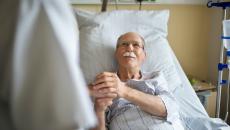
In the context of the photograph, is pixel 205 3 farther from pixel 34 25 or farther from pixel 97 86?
pixel 34 25

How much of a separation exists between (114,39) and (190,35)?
3.17ft

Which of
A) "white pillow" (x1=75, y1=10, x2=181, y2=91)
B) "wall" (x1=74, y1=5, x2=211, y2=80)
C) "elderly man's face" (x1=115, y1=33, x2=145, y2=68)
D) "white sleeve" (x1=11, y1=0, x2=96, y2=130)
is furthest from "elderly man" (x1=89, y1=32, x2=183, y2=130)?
"wall" (x1=74, y1=5, x2=211, y2=80)

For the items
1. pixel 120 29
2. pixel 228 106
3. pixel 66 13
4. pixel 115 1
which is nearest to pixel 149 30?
pixel 120 29

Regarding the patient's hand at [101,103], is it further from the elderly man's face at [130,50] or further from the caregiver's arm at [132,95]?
the elderly man's face at [130,50]

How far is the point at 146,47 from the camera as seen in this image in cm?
198

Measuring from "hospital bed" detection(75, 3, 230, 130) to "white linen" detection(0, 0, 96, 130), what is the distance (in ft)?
4.23

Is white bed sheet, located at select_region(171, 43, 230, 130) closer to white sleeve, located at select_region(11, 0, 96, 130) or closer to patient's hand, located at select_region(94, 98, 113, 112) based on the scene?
patient's hand, located at select_region(94, 98, 113, 112)

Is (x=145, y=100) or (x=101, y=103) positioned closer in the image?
(x=101, y=103)

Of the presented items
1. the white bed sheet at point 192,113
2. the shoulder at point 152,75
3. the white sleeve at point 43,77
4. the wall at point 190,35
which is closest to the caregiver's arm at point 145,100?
the shoulder at point 152,75

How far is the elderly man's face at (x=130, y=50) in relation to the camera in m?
1.69

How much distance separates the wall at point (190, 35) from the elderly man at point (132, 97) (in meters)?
0.88

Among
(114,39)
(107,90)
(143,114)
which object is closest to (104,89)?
(107,90)

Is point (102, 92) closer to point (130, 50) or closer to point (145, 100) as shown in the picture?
point (145, 100)

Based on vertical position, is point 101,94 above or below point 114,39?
below
